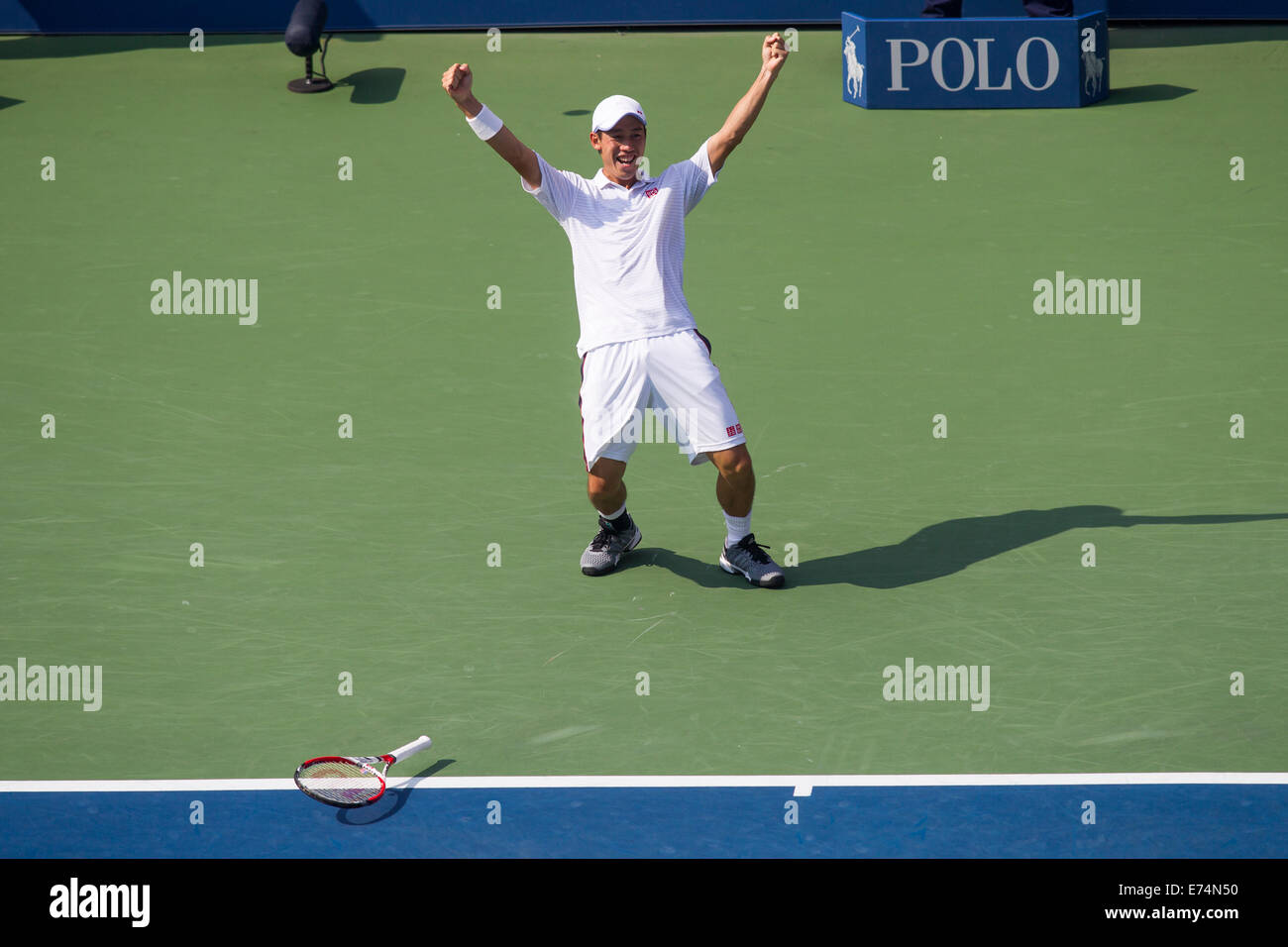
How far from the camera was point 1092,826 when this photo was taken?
630cm

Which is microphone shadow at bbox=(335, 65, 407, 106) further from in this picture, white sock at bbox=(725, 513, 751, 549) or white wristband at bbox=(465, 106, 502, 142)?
white sock at bbox=(725, 513, 751, 549)

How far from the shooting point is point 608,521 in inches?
329

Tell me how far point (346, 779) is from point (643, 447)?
3746mm

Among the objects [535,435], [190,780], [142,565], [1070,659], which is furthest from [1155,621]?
[142,565]

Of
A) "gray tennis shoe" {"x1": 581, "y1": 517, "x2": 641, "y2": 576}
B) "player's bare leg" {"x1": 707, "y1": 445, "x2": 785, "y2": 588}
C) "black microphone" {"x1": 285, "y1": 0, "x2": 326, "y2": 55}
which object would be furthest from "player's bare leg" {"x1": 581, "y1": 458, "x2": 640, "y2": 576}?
"black microphone" {"x1": 285, "y1": 0, "x2": 326, "y2": 55}

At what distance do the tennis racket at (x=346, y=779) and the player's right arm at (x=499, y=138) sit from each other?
9.22ft

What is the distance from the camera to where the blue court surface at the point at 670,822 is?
20.5 feet

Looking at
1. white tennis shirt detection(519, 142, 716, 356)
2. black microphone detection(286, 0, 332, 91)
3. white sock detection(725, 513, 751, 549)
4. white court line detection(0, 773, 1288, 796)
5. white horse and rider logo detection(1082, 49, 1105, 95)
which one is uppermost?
black microphone detection(286, 0, 332, 91)

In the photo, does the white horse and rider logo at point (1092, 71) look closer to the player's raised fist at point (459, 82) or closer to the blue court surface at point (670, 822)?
the player's raised fist at point (459, 82)

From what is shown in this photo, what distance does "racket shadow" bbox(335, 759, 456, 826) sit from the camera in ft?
21.3

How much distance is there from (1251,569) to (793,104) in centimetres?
755

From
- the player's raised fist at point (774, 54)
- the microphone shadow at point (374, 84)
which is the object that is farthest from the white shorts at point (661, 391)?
the microphone shadow at point (374, 84)

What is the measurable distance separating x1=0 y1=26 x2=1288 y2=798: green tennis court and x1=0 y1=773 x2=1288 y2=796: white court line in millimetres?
78

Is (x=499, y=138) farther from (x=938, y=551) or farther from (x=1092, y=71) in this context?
(x=1092, y=71)
